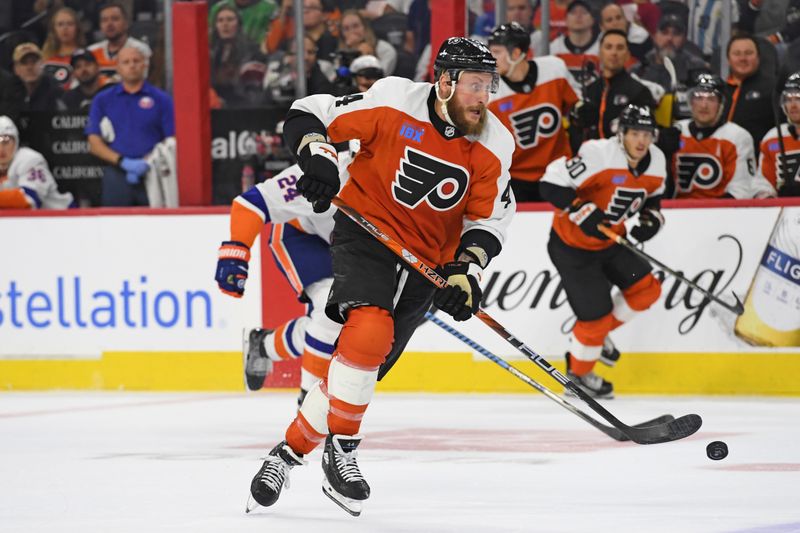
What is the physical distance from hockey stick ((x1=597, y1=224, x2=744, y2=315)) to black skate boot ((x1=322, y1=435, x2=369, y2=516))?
3.11 metres

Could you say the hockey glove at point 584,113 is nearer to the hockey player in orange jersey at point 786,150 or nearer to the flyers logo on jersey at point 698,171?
the flyers logo on jersey at point 698,171

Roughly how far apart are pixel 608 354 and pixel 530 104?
1.26 meters

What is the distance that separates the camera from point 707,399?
638 centimetres

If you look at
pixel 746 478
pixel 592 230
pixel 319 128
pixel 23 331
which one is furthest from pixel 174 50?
pixel 746 478

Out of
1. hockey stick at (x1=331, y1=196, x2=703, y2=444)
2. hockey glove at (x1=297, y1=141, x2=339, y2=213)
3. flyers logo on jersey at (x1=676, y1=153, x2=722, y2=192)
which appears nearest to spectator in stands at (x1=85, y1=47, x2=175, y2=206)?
flyers logo on jersey at (x1=676, y1=153, x2=722, y2=192)

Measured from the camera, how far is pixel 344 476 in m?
3.37

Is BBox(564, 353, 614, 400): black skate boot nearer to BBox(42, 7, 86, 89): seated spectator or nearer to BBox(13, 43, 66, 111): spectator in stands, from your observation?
BBox(13, 43, 66, 111): spectator in stands

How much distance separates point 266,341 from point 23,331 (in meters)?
1.94

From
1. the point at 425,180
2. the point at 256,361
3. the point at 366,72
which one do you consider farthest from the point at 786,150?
the point at 425,180

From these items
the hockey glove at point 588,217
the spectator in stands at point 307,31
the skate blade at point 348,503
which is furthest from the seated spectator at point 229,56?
the skate blade at point 348,503

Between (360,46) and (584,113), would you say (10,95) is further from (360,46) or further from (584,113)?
(584,113)

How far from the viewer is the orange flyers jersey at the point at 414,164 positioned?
11.9 feet

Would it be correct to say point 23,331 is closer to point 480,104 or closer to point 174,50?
point 174,50

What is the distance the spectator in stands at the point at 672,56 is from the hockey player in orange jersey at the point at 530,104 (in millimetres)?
501
